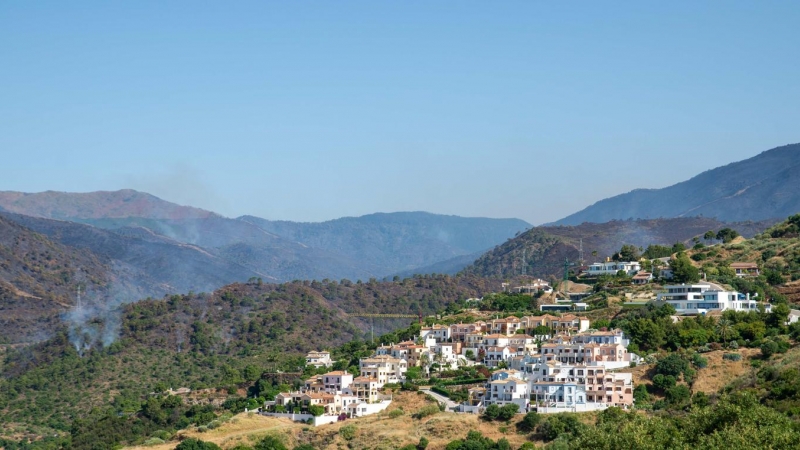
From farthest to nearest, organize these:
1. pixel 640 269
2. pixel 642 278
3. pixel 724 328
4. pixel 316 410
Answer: pixel 640 269, pixel 642 278, pixel 724 328, pixel 316 410

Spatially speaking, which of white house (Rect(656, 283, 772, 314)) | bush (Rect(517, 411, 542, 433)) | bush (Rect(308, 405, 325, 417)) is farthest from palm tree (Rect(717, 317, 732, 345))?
bush (Rect(308, 405, 325, 417))

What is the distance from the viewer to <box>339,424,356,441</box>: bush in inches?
2913

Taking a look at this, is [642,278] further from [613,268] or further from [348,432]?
[348,432]

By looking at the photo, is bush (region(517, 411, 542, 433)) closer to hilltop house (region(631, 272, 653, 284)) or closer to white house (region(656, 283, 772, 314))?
white house (region(656, 283, 772, 314))

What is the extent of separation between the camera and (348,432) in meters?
74.3

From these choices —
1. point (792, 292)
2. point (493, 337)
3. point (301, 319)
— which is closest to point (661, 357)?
point (493, 337)

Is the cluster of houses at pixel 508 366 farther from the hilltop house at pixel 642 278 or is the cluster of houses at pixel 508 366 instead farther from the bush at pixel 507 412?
the hilltop house at pixel 642 278

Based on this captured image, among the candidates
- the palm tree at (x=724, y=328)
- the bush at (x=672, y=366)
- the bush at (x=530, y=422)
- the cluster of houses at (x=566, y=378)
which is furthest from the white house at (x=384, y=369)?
the palm tree at (x=724, y=328)

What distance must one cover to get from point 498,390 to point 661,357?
10982 mm

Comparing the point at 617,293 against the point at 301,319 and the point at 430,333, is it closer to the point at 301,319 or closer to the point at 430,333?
the point at 430,333

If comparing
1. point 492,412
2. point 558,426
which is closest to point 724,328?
point 558,426

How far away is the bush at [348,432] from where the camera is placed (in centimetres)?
7398

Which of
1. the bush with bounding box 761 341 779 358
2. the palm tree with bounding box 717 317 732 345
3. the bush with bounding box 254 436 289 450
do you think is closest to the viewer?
the bush with bounding box 254 436 289 450

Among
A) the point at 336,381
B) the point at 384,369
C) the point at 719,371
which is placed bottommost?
the point at 336,381
